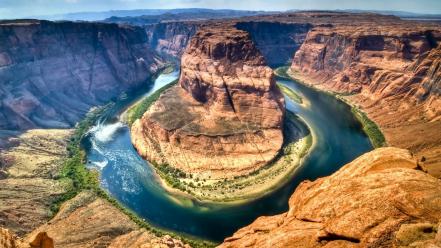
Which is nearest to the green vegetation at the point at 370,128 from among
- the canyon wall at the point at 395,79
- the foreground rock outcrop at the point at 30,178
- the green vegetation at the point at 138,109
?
the canyon wall at the point at 395,79

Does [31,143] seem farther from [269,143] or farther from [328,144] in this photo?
[328,144]

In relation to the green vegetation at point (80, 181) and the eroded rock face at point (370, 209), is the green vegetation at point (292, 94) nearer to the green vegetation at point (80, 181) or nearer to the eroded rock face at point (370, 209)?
the green vegetation at point (80, 181)

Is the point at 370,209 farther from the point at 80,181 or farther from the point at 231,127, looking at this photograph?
the point at 231,127

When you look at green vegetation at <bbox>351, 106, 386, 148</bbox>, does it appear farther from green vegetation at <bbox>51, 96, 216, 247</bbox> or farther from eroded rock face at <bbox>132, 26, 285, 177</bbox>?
green vegetation at <bbox>51, 96, 216, 247</bbox>

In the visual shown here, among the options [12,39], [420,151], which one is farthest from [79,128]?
[420,151]

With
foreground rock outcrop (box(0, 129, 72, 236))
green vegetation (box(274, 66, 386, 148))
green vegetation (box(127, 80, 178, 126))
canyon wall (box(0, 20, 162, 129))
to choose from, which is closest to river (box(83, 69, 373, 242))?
green vegetation (box(274, 66, 386, 148))
